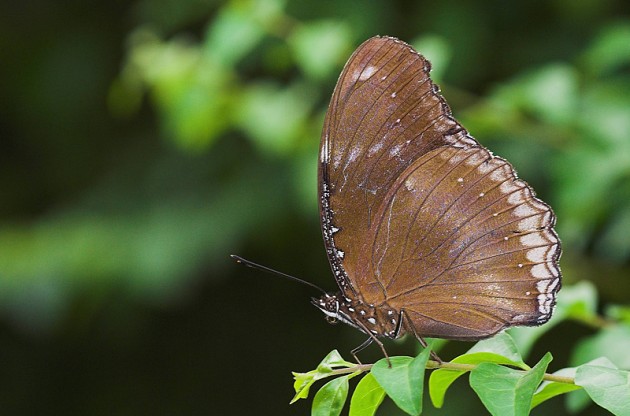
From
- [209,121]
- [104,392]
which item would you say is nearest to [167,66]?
[209,121]

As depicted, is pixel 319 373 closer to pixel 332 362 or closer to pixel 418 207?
pixel 332 362

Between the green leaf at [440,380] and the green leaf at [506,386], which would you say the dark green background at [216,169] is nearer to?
the green leaf at [440,380]

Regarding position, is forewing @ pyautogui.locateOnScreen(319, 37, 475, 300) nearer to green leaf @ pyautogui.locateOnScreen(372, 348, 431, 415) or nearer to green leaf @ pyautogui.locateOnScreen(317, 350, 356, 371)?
green leaf @ pyautogui.locateOnScreen(317, 350, 356, 371)

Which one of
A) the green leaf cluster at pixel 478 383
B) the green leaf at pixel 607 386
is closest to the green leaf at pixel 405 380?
the green leaf cluster at pixel 478 383

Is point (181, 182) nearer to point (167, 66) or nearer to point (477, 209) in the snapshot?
point (167, 66)

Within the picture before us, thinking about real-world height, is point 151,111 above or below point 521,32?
above

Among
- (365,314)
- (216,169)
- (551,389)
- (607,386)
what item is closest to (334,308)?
(365,314)

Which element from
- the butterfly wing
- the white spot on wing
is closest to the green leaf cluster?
the butterfly wing
